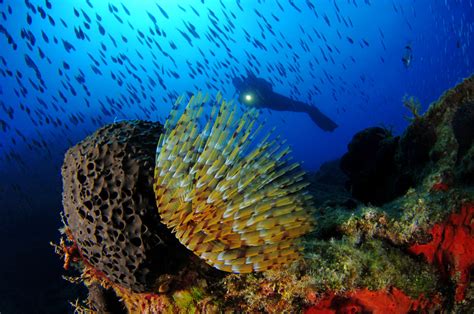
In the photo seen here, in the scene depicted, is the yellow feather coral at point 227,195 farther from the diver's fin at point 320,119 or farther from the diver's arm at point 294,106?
the diver's fin at point 320,119

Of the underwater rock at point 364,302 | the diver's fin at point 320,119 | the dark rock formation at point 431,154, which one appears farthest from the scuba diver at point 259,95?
the underwater rock at point 364,302

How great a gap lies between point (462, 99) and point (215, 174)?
14.6 feet

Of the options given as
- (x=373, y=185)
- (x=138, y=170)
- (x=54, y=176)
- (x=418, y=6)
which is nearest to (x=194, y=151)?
(x=138, y=170)

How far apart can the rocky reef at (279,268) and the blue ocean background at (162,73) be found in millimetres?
979

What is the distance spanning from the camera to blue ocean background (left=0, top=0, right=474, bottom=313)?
16.5 m

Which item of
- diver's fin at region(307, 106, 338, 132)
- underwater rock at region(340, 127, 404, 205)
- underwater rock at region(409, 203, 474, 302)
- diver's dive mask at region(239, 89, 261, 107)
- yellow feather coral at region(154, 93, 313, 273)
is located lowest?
underwater rock at region(409, 203, 474, 302)

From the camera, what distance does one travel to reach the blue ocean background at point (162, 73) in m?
16.5

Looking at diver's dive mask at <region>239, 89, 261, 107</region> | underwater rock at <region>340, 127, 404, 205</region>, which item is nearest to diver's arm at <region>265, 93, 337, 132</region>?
diver's dive mask at <region>239, 89, 261, 107</region>

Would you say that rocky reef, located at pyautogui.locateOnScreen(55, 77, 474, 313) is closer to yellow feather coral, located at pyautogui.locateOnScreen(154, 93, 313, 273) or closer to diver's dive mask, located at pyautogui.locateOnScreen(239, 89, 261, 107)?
yellow feather coral, located at pyautogui.locateOnScreen(154, 93, 313, 273)

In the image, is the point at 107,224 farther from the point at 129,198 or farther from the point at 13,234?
the point at 13,234

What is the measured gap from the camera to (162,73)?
25.0 metres

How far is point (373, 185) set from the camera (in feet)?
21.8

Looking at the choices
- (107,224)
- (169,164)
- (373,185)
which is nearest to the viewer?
(169,164)

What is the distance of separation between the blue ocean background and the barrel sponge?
0.99m
